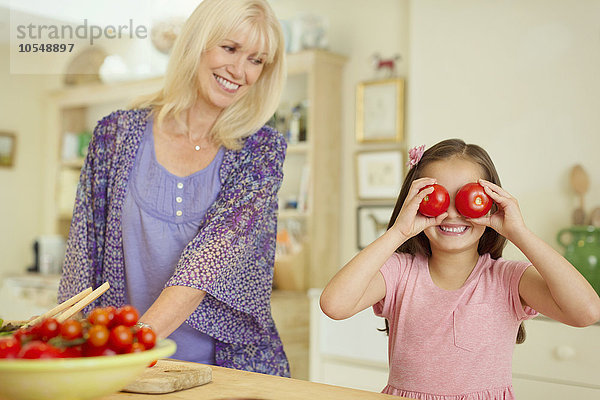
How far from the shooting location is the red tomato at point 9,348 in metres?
0.79

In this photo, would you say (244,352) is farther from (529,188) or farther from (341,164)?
(341,164)

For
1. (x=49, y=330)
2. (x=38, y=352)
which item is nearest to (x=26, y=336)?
(x=49, y=330)

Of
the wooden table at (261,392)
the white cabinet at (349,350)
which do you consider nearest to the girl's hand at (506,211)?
the wooden table at (261,392)

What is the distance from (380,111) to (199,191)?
2.28 metres

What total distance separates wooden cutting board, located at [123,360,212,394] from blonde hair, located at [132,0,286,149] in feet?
2.05

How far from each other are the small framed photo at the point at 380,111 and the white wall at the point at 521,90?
0.18m

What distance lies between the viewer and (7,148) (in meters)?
5.48

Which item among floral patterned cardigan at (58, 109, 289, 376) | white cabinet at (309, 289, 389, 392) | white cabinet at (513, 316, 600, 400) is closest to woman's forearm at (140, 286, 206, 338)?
floral patterned cardigan at (58, 109, 289, 376)

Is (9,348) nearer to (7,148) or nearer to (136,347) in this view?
(136,347)

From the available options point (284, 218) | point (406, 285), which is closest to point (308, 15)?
point (284, 218)

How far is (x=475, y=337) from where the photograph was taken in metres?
1.40

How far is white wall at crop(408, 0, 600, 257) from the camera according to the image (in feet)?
9.73

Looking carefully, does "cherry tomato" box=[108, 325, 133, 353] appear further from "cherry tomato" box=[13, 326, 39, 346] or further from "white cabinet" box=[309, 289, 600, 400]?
"white cabinet" box=[309, 289, 600, 400]

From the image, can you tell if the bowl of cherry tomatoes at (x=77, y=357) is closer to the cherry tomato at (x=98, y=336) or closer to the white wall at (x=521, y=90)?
the cherry tomato at (x=98, y=336)
